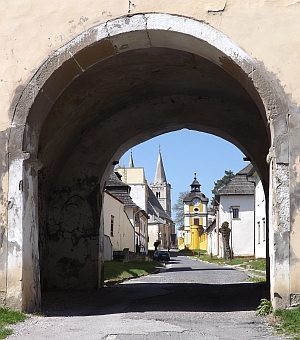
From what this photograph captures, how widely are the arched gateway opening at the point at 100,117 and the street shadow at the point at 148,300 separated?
2.71 ft

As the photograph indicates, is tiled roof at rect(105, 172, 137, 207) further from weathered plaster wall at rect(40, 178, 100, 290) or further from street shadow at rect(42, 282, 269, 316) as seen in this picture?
street shadow at rect(42, 282, 269, 316)

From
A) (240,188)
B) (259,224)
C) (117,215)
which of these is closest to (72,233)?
(117,215)

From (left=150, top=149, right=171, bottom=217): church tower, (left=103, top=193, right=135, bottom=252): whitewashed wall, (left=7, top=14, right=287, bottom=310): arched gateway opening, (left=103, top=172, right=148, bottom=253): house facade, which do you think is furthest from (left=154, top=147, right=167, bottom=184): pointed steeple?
(left=7, top=14, right=287, bottom=310): arched gateway opening

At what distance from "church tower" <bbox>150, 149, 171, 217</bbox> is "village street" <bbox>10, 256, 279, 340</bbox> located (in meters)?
126

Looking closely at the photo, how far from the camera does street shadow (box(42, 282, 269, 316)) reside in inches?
455

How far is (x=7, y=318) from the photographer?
31.4ft

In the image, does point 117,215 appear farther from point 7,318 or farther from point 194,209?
point 194,209

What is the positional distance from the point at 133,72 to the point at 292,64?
4.17 m

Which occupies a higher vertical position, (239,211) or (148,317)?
(239,211)

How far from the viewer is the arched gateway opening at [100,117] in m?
10.7

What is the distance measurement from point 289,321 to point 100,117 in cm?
850

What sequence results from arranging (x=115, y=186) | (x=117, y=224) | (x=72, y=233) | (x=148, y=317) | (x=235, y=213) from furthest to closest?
(x=235, y=213) → (x=115, y=186) → (x=117, y=224) → (x=72, y=233) → (x=148, y=317)

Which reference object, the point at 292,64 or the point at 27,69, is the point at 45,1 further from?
the point at 292,64

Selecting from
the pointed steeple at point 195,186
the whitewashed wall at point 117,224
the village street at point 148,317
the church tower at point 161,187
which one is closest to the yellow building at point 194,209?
the pointed steeple at point 195,186
